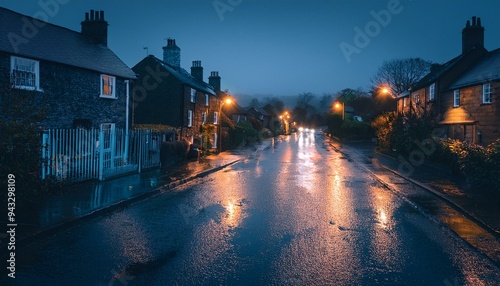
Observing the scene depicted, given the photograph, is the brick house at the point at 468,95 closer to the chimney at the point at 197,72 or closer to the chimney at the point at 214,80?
the chimney at the point at 197,72

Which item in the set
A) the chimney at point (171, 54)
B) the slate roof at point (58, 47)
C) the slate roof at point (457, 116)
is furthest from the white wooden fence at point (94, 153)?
the slate roof at point (457, 116)

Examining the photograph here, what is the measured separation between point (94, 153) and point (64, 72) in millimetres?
6023

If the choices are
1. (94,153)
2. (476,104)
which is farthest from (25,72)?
(476,104)

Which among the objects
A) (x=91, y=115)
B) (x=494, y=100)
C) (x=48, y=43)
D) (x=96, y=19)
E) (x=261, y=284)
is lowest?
→ (x=261, y=284)

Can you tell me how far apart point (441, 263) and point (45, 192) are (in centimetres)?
1013

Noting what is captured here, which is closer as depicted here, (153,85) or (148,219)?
(148,219)

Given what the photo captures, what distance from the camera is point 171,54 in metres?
37.8

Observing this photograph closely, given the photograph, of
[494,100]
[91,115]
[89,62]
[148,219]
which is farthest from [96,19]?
[494,100]

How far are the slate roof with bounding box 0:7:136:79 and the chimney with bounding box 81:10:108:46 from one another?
1.79 feet

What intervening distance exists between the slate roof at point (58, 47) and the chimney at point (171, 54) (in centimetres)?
1446

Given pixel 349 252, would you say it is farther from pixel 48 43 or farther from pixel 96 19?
pixel 96 19

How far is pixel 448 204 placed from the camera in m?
10.5

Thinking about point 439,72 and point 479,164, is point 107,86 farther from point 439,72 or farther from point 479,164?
point 439,72

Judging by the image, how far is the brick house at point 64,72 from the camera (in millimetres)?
15492
